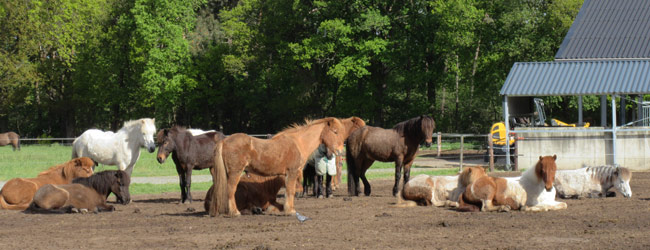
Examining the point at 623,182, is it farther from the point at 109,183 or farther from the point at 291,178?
the point at 109,183

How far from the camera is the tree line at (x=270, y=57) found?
39.9m

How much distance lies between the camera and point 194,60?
47.7 meters

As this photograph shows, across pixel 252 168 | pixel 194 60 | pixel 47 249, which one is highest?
pixel 194 60

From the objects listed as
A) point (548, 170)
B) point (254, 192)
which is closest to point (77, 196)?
point (254, 192)

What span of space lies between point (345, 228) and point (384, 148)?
16.6ft

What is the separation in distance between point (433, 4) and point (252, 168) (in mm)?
30681

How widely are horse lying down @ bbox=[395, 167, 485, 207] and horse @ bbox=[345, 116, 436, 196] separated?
1991mm

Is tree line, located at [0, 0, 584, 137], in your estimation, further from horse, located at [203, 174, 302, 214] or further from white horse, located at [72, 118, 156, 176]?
horse, located at [203, 174, 302, 214]

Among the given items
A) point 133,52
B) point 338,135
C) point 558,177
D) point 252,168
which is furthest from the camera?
point 133,52

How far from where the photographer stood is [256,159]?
10875mm

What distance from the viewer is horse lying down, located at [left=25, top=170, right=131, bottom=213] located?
11906 mm

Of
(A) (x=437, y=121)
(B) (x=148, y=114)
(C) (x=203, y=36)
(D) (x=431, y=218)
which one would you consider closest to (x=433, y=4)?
(A) (x=437, y=121)

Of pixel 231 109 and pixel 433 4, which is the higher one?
pixel 433 4

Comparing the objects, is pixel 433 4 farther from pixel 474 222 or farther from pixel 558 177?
pixel 474 222
